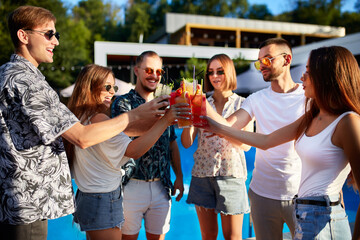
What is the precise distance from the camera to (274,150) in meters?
2.62

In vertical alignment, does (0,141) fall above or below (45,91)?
below

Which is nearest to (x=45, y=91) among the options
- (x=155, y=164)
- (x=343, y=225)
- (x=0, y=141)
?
(x=0, y=141)

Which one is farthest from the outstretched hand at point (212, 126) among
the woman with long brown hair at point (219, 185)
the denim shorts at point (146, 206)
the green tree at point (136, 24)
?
the green tree at point (136, 24)

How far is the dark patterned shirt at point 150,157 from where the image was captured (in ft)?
9.14

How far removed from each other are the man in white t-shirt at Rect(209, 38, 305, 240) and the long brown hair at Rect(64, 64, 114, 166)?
3.29 feet

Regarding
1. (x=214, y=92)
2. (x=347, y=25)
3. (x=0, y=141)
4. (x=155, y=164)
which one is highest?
(x=347, y=25)

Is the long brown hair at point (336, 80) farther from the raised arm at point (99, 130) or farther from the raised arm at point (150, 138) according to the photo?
the raised arm at point (99, 130)

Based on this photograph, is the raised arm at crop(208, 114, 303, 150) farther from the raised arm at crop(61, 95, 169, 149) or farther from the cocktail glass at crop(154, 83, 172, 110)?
the raised arm at crop(61, 95, 169, 149)

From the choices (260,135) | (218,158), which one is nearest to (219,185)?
(218,158)

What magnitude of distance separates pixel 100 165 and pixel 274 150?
1.48 metres

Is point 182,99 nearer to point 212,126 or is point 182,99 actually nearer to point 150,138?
point 150,138

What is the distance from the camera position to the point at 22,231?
1.61 metres

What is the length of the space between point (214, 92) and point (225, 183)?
1038 millimetres

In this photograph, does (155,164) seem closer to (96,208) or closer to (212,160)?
(212,160)
